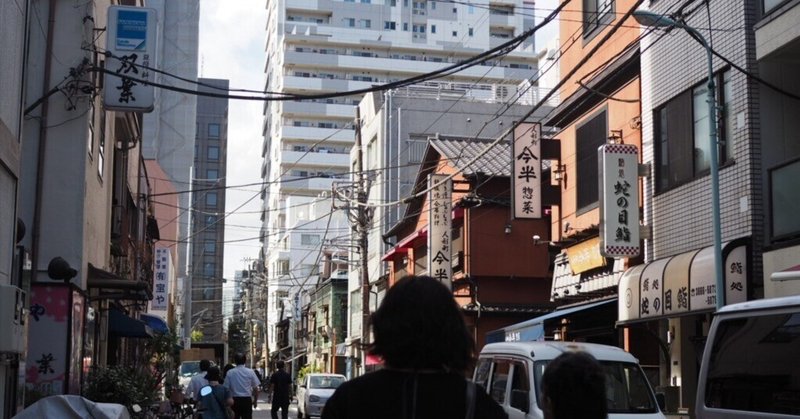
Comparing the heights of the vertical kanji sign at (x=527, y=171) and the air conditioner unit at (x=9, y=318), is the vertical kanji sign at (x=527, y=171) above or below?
above

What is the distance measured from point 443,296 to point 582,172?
23045mm

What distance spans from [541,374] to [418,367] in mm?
8144

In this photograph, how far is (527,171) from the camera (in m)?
27.3

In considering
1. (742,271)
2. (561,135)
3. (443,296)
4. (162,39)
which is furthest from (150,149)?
(443,296)

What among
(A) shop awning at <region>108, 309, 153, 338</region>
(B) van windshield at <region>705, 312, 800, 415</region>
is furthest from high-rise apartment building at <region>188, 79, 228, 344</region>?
(B) van windshield at <region>705, 312, 800, 415</region>

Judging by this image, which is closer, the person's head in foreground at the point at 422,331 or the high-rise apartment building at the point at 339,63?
the person's head in foreground at the point at 422,331

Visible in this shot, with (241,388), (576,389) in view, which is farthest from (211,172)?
(576,389)

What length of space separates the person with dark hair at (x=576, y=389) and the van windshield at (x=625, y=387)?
22.1ft

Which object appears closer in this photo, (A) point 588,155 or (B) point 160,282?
(A) point 588,155

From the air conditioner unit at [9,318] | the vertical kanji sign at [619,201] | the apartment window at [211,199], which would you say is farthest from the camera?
the apartment window at [211,199]

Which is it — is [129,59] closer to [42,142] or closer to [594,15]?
[42,142]

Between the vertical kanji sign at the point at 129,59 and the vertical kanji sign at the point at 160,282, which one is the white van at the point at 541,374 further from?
the vertical kanji sign at the point at 160,282

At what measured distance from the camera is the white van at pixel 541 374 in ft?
37.6

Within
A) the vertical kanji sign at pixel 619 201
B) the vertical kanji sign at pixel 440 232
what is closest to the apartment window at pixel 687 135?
the vertical kanji sign at pixel 619 201
